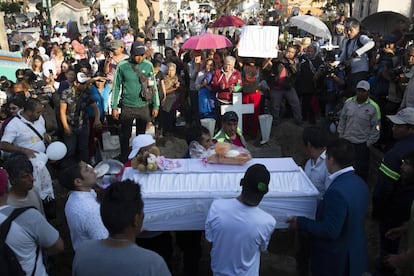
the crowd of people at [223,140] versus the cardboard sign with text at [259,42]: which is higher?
the cardboard sign with text at [259,42]

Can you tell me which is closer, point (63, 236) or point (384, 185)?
point (384, 185)

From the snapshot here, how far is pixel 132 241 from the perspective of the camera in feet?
6.11

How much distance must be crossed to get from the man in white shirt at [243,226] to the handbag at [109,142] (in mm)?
4078

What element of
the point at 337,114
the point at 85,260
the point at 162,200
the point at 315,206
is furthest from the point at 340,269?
the point at 337,114

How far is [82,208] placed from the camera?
2672 millimetres

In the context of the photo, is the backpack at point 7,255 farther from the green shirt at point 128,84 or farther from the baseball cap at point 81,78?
the baseball cap at point 81,78

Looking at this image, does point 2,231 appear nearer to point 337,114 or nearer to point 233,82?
point 233,82

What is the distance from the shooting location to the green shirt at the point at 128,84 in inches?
208

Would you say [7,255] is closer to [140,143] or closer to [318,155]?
[140,143]

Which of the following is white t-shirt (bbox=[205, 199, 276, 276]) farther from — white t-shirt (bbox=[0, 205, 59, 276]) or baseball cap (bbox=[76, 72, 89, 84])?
baseball cap (bbox=[76, 72, 89, 84])

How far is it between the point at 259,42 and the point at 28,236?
524 centimetres

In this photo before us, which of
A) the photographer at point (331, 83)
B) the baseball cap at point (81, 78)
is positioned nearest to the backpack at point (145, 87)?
the baseball cap at point (81, 78)

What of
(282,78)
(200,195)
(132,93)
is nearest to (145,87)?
(132,93)

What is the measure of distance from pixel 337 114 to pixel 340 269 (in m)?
3.84
